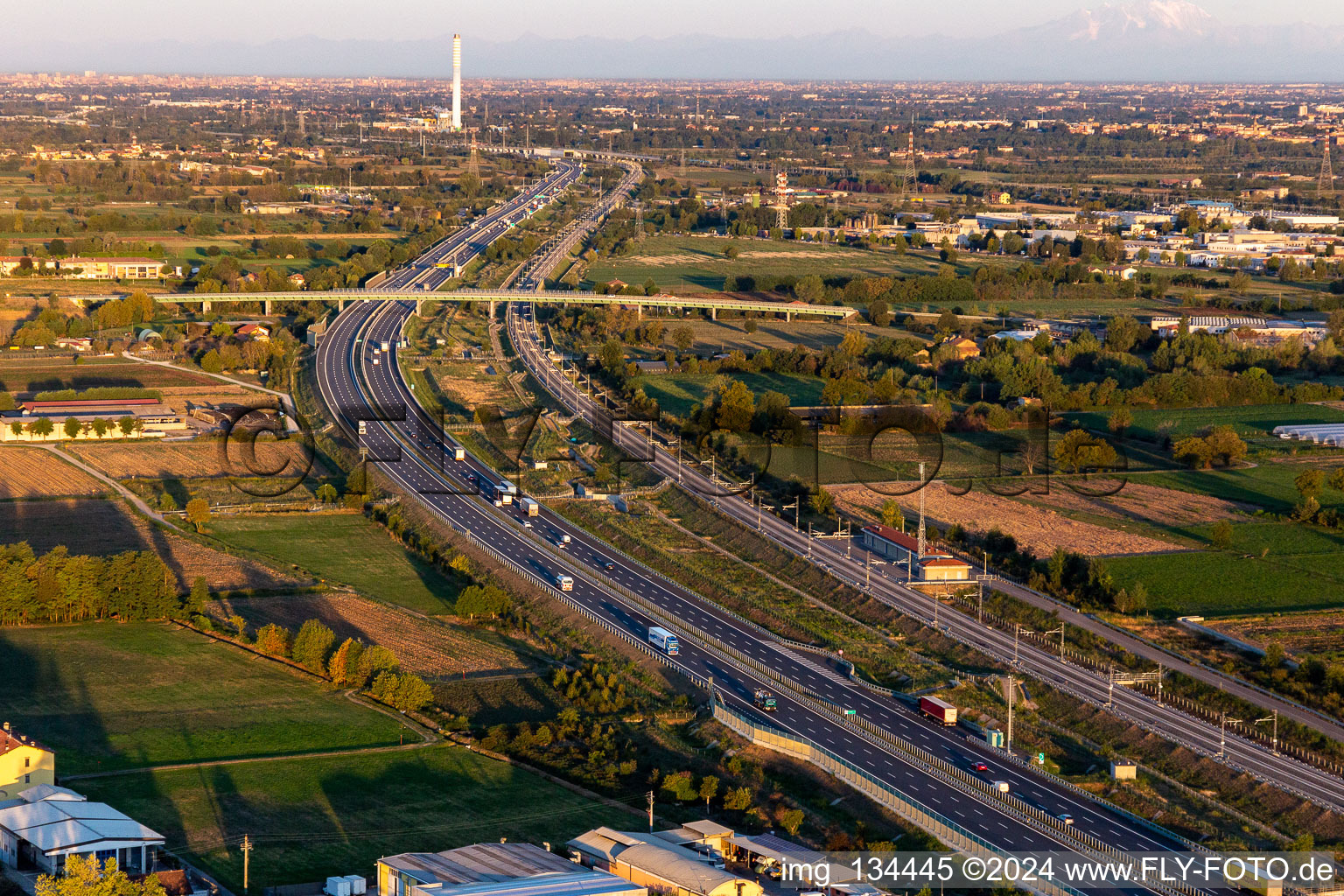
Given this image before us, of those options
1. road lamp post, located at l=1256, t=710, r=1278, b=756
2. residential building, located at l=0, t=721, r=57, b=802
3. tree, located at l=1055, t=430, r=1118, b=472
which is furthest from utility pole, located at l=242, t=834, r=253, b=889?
tree, located at l=1055, t=430, r=1118, b=472

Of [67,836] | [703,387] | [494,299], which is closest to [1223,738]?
[67,836]

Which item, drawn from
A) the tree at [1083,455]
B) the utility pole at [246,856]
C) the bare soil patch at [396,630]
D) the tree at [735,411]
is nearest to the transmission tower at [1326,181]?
the tree at [735,411]

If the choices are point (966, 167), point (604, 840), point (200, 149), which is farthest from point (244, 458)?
point (966, 167)

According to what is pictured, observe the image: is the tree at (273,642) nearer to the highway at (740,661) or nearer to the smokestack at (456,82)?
the highway at (740,661)

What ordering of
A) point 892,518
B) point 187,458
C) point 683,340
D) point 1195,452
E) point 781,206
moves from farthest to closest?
point 781,206, point 683,340, point 187,458, point 1195,452, point 892,518

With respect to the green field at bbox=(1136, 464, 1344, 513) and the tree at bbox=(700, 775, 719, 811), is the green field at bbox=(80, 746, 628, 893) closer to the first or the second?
the tree at bbox=(700, 775, 719, 811)


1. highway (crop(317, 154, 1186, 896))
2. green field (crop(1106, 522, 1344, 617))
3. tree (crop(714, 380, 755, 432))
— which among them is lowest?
highway (crop(317, 154, 1186, 896))

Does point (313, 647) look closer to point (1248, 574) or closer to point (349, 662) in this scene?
point (349, 662)
